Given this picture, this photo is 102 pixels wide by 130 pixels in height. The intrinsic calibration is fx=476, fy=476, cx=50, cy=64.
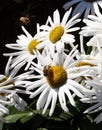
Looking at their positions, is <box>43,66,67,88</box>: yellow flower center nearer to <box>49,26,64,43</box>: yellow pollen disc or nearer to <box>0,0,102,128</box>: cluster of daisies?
<box>0,0,102,128</box>: cluster of daisies

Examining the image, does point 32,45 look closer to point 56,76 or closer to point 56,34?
point 56,34

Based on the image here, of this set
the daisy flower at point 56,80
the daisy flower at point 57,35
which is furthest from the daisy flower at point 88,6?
the daisy flower at point 56,80

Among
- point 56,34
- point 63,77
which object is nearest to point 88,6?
point 56,34

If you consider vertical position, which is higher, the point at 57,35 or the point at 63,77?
the point at 57,35

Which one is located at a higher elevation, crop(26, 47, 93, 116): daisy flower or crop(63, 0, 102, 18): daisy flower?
crop(63, 0, 102, 18): daisy flower

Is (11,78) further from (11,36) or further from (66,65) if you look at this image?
(11,36)

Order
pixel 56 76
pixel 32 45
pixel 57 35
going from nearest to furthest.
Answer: pixel 56 76 → pixel 57 35 → pixel 32 45

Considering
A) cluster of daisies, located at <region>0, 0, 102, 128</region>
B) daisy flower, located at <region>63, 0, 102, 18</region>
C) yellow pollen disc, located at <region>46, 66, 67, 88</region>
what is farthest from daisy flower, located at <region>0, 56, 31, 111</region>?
daisy flower, located at <region>63, 0, 102, 18</region>
